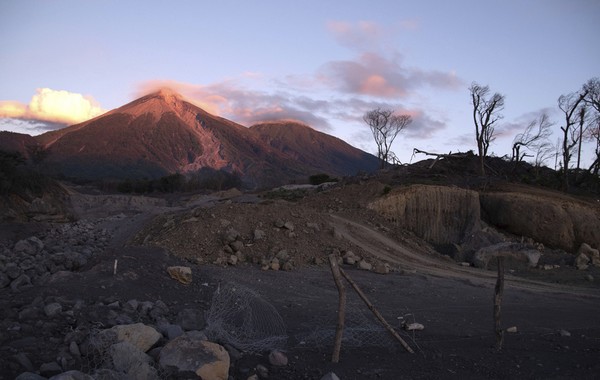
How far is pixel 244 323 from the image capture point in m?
8.03

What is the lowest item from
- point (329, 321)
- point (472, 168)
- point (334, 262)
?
point (329, 321)

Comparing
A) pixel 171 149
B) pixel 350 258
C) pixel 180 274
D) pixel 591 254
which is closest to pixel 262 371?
pixel 180 274

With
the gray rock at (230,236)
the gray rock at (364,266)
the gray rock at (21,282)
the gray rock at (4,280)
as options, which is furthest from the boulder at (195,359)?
the gray rock at (364,266)

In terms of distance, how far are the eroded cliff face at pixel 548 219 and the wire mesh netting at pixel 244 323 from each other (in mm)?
18759

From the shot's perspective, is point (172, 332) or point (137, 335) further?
point (172, 332)

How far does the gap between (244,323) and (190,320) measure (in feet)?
2.92

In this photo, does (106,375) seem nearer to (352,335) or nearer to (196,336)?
(196,336)

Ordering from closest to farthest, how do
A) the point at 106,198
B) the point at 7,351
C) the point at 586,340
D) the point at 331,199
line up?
the point at 7,351 → the point at 586,340 → the point at 331,199 → the point at 106,198

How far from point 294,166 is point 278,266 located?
104 m

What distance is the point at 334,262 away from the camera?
22.4 feet

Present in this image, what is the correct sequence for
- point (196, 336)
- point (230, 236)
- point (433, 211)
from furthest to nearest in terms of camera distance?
point (433, 211)
point (230, 236)
point (196, 336)

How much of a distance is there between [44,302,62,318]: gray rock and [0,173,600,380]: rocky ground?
0.02 m

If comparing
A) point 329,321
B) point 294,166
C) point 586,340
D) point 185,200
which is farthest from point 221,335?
point 294,166

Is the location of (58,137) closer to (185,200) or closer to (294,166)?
(294,166)
